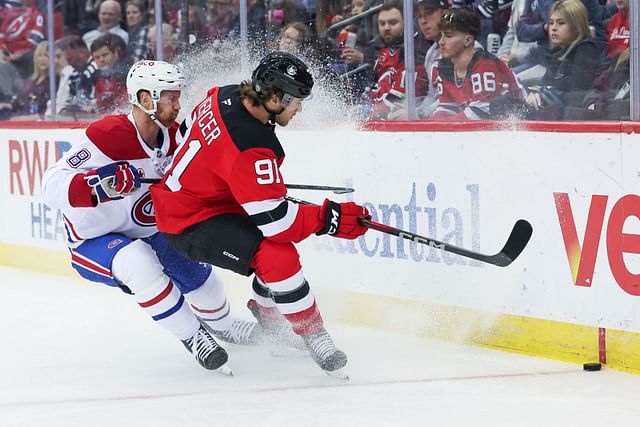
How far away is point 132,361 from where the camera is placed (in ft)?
13.5

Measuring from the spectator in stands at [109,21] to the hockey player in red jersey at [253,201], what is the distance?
7.78 ft

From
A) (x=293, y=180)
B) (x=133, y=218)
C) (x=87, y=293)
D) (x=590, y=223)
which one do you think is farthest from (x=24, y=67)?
(x=590, y=223)

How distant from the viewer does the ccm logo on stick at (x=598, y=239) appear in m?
3.57

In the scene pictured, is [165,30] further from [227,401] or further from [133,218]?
[227,401]

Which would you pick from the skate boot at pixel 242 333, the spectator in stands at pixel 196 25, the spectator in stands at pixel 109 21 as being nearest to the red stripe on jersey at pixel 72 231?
the skate boot at pixel 242 333

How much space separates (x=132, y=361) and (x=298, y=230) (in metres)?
0.98

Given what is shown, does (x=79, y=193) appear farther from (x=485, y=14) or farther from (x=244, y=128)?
(x=485, y=14)

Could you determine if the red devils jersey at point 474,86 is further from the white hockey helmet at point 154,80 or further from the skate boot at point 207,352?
the skate boot at point 207,352

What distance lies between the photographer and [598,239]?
12.1 feet

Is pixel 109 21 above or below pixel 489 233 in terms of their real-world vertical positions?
above

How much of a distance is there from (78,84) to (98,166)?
2.43m

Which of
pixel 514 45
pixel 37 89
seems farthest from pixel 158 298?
pixel 37 89

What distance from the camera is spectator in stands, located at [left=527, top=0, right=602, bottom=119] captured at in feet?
12.6

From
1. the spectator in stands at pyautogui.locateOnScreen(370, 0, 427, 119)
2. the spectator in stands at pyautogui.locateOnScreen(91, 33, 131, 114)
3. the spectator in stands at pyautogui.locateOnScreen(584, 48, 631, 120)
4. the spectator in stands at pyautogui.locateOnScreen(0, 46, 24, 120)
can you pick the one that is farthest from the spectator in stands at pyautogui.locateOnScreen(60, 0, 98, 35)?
the spectator in stands at pyautogui.locateOnScreen(584, 48, 631, 120)
